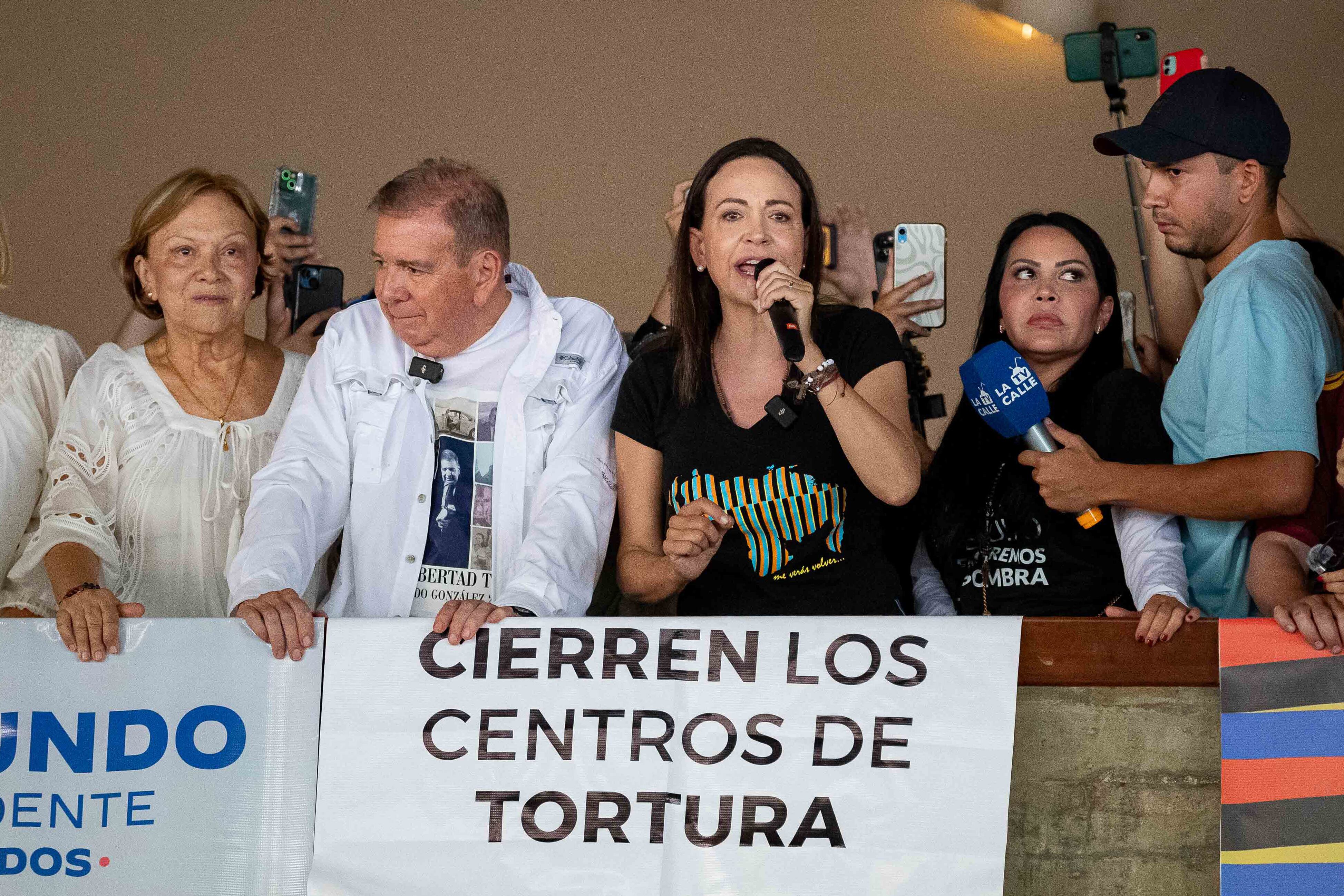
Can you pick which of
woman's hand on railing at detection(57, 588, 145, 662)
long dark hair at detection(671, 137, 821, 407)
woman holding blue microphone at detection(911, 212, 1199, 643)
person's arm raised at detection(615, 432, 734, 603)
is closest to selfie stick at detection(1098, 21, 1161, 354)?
woman holding blue microphone at detection(911, 212, 1199, 643)

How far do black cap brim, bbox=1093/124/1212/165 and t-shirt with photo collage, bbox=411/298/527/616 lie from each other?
1.41m

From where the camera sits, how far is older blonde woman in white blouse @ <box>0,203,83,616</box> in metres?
2.97

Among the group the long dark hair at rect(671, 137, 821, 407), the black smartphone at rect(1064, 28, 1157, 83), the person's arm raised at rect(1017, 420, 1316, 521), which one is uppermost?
the black smartphone at rect(1064, 28, 1157, 83)

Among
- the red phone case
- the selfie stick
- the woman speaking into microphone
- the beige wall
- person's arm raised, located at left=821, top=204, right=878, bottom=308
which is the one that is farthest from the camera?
the beige wall

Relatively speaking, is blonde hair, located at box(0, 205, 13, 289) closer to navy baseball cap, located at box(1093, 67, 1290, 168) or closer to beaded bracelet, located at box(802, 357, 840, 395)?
beaded bracelet, located at box(802, 357, 840, 395)

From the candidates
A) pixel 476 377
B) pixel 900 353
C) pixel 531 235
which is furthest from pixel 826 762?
pixel 531 235

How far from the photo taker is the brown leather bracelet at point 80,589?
8.20ft

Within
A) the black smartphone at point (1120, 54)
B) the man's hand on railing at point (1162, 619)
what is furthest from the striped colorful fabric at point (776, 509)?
the black smartphone at point (1120, 54)

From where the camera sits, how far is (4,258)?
130 inches

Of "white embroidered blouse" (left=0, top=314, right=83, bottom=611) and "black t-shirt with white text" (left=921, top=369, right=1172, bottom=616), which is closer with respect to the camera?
"black t-shirt with white text" (left=921, top=369, right=1172, bottom=616)

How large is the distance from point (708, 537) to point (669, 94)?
412cm

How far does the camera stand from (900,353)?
2.76 metres

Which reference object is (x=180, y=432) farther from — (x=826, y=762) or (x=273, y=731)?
(x=826, y=762)

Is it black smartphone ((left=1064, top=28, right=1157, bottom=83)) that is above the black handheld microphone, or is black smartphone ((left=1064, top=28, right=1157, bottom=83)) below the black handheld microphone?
above
